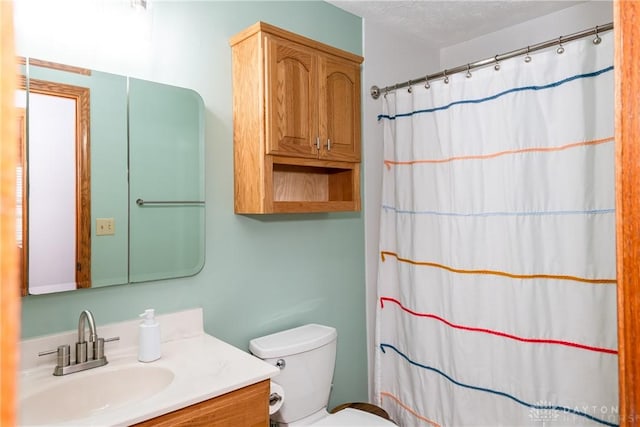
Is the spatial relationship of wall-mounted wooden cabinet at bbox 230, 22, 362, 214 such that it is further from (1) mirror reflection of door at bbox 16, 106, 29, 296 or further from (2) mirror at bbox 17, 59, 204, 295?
(1) mirror reflection of door at bbox 16, 106, 29, 296

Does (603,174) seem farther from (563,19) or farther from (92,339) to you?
(92,339)

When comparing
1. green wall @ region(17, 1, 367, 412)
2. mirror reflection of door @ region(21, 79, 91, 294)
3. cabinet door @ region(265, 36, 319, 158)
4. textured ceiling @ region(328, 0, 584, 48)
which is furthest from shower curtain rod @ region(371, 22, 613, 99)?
mirror reflection of door @ region(21, 79, 91, 294)

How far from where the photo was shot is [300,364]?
1.76 meters

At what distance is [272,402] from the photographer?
1.49m

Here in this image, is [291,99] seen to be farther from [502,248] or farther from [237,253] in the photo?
[502,248]

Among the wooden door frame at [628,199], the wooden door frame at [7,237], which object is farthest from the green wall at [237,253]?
the wooden door frame at [628,199]

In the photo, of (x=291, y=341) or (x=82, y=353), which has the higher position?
(x=82, y=353)

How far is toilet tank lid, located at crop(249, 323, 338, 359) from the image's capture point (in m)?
1.69

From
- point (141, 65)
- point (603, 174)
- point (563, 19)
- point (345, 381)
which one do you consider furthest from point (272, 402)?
point (563, 19)

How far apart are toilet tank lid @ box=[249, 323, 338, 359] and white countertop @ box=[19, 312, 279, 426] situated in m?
0.22

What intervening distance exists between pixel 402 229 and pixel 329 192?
0.45m

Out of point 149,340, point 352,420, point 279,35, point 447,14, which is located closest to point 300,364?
point 352,420

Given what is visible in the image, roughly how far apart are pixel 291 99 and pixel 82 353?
3.92ft

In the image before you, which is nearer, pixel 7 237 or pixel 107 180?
pixel 7 237
